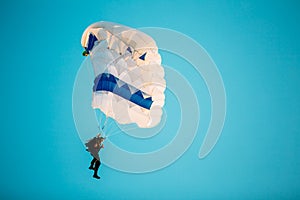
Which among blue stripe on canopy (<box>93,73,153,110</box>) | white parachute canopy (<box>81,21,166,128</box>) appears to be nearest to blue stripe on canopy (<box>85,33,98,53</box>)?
white parachute canopy (<box>81,21,166,128</box>)

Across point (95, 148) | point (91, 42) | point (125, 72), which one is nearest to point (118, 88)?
point (125, 72)

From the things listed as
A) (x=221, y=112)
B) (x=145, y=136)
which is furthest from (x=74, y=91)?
(x=221, y=112)

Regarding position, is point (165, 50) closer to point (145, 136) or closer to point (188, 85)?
point (188, 85)

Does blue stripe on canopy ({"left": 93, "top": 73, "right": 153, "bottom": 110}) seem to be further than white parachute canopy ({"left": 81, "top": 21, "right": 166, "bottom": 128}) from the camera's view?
No

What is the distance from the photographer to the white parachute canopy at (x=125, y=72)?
14.0 metres

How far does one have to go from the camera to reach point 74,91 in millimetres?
16828

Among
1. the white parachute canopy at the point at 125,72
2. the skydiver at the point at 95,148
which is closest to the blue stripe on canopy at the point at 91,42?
the white parachute canopy at the point at 125,72

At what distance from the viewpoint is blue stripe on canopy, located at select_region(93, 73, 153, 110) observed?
13.8 m

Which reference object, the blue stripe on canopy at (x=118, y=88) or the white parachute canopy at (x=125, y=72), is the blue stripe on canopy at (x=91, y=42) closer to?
the white parachute canopy at (x=125, y=72)

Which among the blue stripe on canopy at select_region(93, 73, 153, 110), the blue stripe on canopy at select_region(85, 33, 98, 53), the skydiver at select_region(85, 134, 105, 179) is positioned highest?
the blue stripe on canopy at select_region(85, 33, 98, 53)

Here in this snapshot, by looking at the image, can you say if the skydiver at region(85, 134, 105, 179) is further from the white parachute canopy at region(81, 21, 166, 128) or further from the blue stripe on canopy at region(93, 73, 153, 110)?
the blue stripe on canopy at region(93, 73, 153, 110)

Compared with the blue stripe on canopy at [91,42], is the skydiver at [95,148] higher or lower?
lower

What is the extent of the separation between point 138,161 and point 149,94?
6.15 metres

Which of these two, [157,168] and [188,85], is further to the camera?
[188,85]
